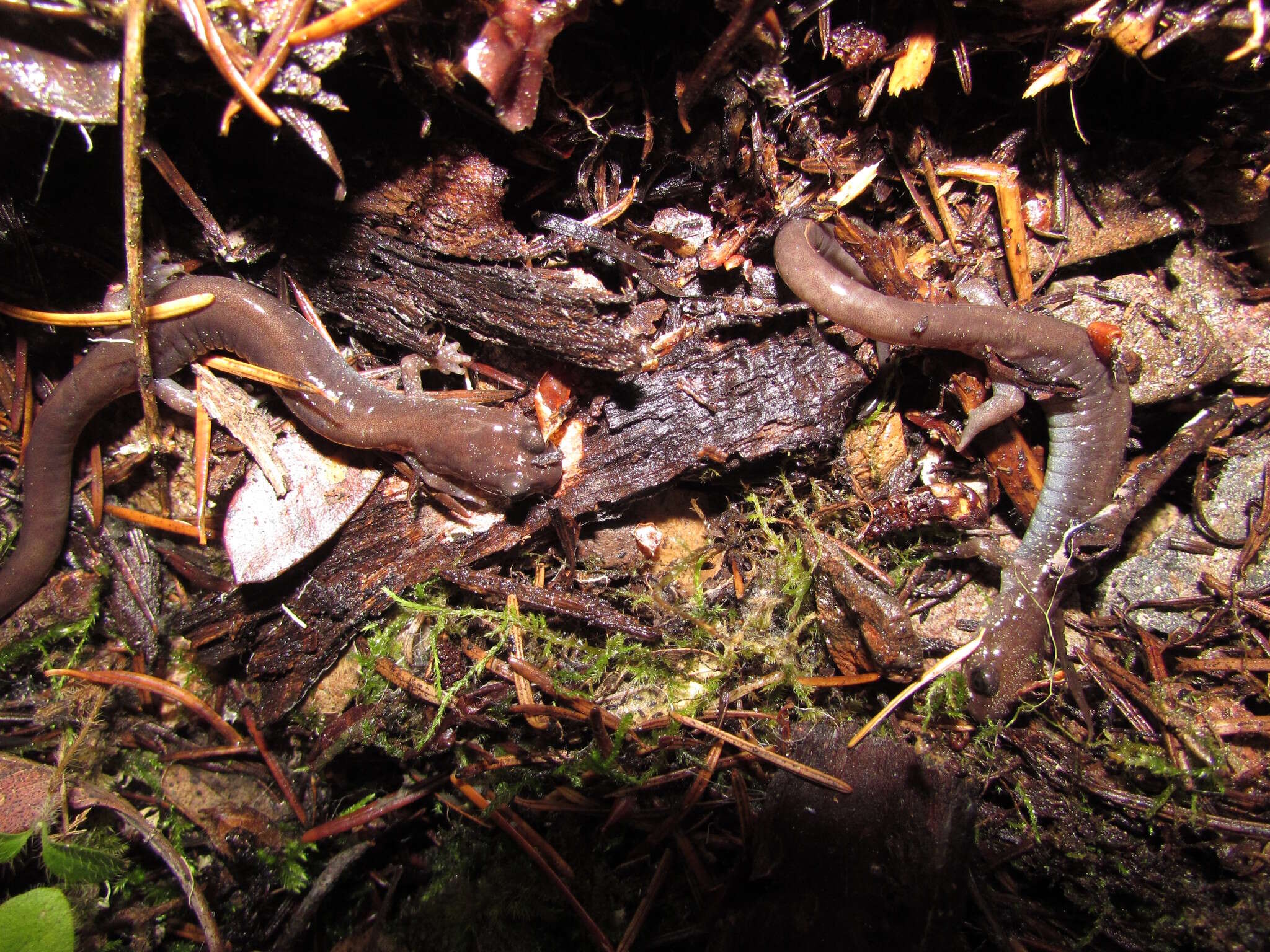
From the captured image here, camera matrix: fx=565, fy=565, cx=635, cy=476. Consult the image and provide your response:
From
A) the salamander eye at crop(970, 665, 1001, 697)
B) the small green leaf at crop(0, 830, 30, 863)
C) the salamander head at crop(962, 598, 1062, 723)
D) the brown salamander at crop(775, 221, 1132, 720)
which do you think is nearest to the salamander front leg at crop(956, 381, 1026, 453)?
the brown salamander at crop(775, 221, 1132, 720)

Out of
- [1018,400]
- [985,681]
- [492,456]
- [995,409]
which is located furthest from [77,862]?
[1018,400]

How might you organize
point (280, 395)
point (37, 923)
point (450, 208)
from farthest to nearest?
1. point (280, 395)
2. point (450, 208)
3. point (37, 923)

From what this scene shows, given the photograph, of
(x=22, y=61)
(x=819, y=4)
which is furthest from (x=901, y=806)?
(x=22, y=61)

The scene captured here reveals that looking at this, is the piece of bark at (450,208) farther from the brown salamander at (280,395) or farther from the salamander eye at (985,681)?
the salamander eye at (985,681)

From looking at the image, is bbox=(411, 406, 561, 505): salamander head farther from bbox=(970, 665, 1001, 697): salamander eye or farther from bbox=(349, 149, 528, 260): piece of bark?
bbox=(970, 665, 1001, 697): salamander eye

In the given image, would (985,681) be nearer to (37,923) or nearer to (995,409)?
(995,409)

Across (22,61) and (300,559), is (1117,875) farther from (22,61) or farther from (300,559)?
(22,61)

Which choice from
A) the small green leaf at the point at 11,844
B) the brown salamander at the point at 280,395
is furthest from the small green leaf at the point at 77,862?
the brown salamander at the point at 280,395
